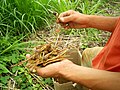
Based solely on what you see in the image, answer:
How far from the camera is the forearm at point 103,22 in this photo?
1903mm

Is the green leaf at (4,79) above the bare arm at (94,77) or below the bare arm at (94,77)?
below

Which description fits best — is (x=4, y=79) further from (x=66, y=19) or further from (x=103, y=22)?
(x=103, y=22)

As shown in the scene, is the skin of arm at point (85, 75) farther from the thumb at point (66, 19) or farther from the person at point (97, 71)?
the thumb at point (66, 19)

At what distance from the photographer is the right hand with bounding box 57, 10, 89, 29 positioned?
6.32ft

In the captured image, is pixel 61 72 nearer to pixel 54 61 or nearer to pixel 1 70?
pixel 54 61

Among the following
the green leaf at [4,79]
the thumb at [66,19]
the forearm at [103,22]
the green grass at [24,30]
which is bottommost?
the green leaf at [4,79]

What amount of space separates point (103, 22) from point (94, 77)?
1.85 ft

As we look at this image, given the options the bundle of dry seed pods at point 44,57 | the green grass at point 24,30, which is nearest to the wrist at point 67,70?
the bundle of dry seed pods at point 44,57

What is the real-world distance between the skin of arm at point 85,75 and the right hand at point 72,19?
42 centimetres

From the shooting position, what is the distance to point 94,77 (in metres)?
1.46

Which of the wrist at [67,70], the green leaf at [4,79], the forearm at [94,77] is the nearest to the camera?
the forearm at [94,77]

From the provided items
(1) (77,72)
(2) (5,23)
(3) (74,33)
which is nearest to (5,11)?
(2) (5,23)

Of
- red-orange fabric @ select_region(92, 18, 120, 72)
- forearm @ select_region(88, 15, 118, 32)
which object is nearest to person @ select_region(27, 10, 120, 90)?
red-orange fabric @ select_region(92, 18, 120, 72)

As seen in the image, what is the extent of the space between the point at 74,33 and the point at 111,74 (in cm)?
160
